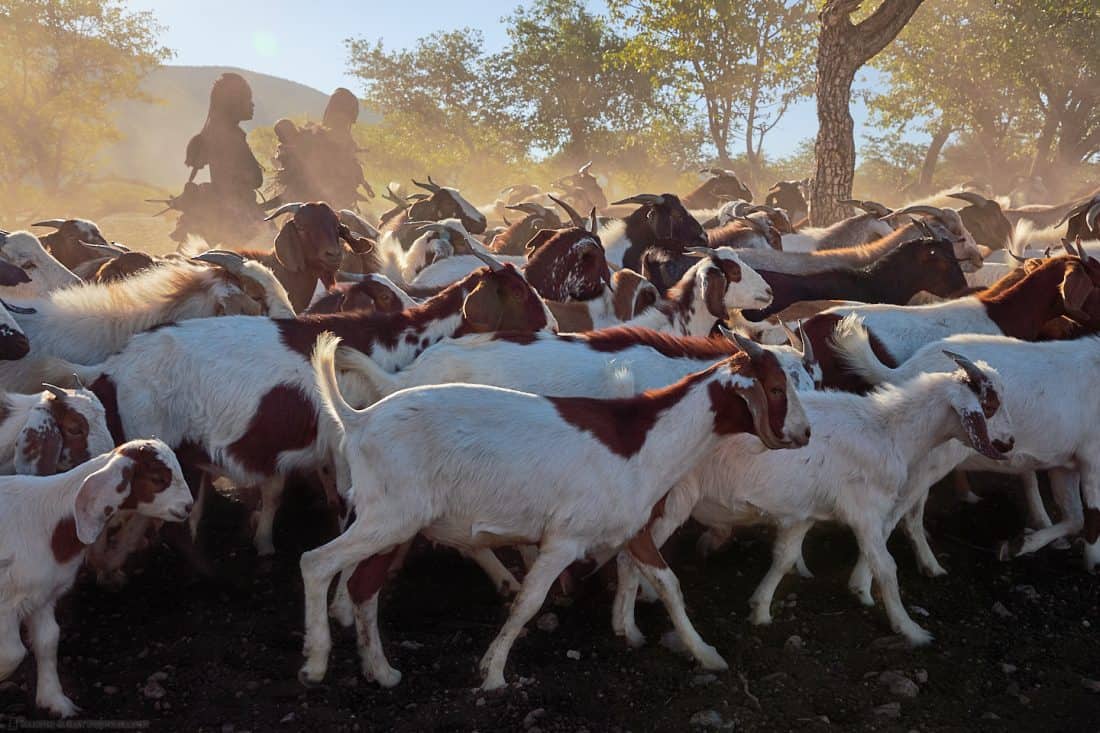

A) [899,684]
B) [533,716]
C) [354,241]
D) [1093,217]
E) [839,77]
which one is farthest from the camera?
[839,77]

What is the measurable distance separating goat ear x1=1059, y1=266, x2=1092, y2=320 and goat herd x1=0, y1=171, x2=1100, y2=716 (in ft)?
0.05

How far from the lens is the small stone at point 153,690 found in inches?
150

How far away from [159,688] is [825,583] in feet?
10.8

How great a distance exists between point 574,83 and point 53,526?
1235 inches

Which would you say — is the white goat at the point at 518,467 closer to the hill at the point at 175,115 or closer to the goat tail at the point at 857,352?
the goat tail at the point at 857,352

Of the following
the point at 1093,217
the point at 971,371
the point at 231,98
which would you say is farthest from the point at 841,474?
the point at 231,98

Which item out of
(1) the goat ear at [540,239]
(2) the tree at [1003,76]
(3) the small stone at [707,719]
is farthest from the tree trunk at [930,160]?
(3) the small stone at [707,719]

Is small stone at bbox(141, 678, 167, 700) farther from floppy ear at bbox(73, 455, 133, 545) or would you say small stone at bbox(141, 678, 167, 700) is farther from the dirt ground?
floppy ear at bbox(73, 455, 133, 545)

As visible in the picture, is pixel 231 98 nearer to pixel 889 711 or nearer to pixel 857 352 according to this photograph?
pixel 857 352

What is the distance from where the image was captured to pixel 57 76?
28.4 m

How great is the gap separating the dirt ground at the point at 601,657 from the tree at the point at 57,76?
27623 mm

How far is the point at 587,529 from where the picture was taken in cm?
388

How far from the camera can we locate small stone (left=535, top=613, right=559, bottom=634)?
14.6 ft

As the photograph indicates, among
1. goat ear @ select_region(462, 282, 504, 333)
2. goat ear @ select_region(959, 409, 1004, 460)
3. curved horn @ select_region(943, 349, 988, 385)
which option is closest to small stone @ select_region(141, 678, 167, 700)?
goat ear @ select_region(462, 282, 504, 333)
